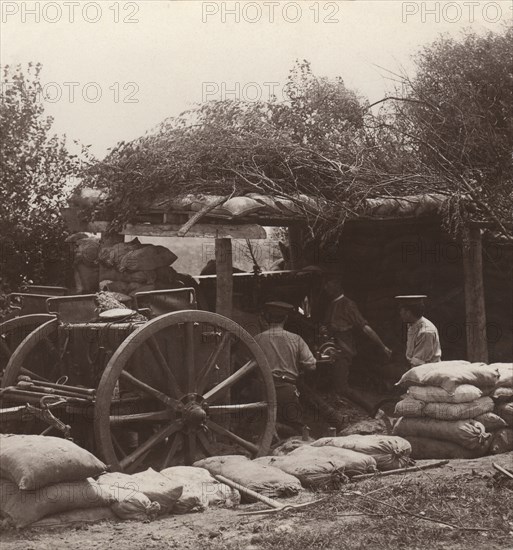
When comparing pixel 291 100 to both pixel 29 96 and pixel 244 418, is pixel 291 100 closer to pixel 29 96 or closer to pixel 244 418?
pixel 29 96

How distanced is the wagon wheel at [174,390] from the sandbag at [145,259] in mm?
2625

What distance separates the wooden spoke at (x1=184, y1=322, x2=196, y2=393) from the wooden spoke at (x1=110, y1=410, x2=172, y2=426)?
0.34m

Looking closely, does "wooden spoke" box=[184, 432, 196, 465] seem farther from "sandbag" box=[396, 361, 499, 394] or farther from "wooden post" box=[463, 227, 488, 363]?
"wooden post" box=[463, 227, 488, 363]

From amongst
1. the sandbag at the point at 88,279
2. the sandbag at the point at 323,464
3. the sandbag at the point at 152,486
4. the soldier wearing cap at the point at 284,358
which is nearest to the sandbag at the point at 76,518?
the sandbag at the point at 152,486

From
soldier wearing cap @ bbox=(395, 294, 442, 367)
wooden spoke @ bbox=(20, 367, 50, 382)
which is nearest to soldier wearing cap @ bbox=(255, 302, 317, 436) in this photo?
soldier wearing cap @ bbox=(395, 294, 442, 367)

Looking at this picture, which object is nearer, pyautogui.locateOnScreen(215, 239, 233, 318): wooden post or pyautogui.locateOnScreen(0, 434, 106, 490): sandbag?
pyautogui.locateOnScreen(0, 434, 106, 490): sandbag

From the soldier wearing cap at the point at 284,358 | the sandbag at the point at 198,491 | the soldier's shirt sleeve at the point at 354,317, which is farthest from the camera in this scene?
the soldier's shirt sleeve at the point at 354,317

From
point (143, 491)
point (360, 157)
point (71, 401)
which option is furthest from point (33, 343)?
point (360, 157)

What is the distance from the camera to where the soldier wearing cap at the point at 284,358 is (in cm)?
953

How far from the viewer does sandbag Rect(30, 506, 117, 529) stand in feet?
18.4

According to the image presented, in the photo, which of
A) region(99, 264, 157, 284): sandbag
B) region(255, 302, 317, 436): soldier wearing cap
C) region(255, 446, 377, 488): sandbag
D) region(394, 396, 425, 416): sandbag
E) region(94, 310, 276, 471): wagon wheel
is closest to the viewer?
region(255, 446, 377, 488): sandbag

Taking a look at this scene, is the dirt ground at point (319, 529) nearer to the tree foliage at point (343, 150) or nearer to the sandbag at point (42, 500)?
the sandbag at point (42, 500)

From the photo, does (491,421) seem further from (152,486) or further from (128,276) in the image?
(128,276)

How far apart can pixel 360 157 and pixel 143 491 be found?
20.5ft
